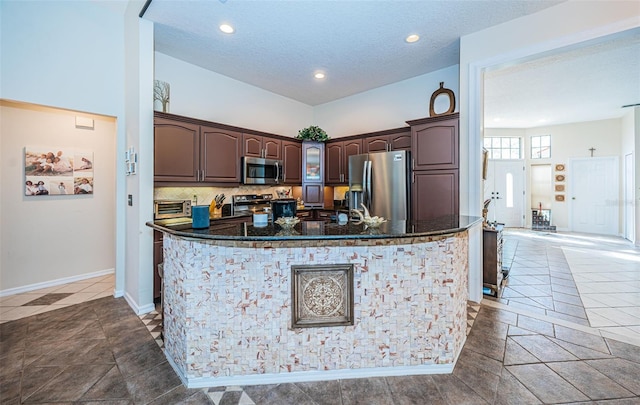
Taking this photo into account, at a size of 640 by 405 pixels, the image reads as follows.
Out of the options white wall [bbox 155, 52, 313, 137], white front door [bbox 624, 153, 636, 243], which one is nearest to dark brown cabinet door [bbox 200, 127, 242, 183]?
white wall [bbox 155, 52, 313, 137]

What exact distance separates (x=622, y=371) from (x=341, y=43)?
3.88 m

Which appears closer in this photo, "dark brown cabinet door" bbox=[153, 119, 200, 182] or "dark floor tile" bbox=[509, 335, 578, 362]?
"dark floor tile" bbox=[509, 335, 578, 362]

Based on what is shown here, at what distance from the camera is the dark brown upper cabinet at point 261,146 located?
13.6ft

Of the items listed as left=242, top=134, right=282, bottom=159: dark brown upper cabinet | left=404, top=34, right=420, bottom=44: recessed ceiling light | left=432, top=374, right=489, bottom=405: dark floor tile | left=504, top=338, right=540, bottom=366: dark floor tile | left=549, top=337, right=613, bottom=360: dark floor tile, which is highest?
left=404, top=34, right=420, bottom=44: recessed ceiling light

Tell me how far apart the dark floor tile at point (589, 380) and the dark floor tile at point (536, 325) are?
1.48 feet

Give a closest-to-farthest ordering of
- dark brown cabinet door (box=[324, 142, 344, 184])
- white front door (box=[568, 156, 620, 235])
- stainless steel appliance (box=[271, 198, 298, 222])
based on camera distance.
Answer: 1. stainless steel appliance (box=[271, 198, 298, 222])
2. dark brown cabinet door (box=[324, 142, 344, 184])
3. white front door (box=[568, 156, 620, 235])

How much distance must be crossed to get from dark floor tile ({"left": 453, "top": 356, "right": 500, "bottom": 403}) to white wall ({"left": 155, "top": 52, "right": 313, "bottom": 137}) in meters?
4.32

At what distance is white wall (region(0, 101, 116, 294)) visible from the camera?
3.32 metres

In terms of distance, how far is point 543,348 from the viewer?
220 centimetres

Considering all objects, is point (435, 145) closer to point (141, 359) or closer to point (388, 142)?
point (388, 142)

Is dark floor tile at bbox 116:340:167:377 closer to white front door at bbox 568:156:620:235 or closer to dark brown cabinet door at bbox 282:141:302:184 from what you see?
dark brown cabinet door at bbox 282:141:302:184

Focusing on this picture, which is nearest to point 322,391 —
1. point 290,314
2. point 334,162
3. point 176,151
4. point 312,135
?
point 290,314

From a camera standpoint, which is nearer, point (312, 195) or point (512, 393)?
point (512, 393)

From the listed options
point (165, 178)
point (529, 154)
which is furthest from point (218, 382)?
point (529, 154)
